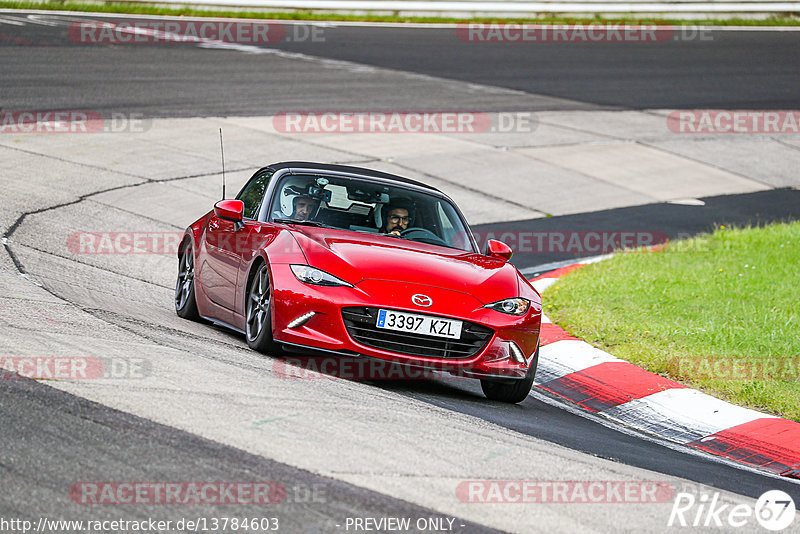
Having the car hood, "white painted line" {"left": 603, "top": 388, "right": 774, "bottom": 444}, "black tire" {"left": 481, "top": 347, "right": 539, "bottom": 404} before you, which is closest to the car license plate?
the car hood

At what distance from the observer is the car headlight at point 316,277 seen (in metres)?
7.13

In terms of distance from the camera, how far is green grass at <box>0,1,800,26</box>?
30312 mm

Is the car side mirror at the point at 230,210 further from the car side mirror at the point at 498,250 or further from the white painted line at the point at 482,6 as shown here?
the white painted line at the point at 482,6

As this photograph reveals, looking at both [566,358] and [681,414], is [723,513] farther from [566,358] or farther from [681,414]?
[566,358]

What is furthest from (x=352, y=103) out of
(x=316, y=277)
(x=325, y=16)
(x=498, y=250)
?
(x=316, y=277)

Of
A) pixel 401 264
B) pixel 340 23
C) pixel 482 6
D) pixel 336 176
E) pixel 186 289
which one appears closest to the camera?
pixel 401 264

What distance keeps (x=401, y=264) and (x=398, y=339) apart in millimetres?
563

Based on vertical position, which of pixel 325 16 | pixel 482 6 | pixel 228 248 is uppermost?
pixel 482 6

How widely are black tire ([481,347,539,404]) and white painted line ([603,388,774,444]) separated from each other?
595mm

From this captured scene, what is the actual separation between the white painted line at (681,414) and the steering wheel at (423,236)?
173 centimetres

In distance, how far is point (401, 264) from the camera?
24.2ft

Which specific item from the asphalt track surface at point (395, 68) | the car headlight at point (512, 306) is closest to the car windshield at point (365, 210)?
the car headlight at point (512, 306)

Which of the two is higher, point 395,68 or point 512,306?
point 395,68

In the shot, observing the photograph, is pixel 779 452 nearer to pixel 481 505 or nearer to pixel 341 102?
pixel 481 505
